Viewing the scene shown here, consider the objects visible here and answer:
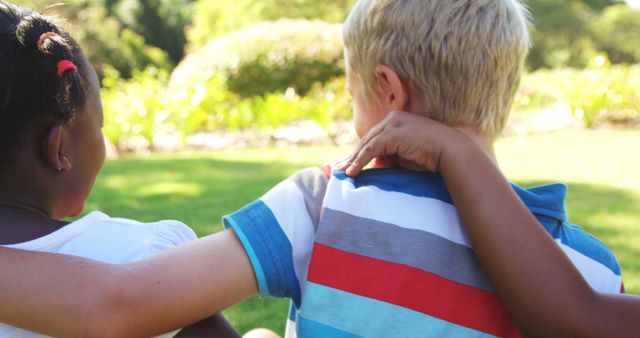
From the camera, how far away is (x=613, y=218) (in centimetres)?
440

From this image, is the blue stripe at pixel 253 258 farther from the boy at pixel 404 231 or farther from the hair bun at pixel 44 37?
the hair bun at pixel 44 37

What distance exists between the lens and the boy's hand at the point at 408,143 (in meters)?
1.33

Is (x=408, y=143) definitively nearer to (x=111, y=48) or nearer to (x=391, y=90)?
(x=391, y=90)

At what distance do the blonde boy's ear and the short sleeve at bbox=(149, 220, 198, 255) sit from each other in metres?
0.51

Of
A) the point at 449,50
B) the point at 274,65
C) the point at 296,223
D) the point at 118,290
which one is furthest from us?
the point at 274,65

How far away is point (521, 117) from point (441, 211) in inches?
359

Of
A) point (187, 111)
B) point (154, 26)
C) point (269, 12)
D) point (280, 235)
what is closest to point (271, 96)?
point (187, 111)

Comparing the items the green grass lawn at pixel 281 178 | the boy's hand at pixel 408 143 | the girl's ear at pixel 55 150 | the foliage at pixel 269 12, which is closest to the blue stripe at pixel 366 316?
the boy's hand at pixel 408 143

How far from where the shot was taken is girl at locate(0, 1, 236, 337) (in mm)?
1292

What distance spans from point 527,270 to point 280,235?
0.45 meters

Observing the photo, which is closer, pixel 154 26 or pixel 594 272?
pixel 594 272

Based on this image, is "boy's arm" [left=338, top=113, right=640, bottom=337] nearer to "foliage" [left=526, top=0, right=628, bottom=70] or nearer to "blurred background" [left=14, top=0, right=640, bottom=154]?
"blurred background" [left=14, top=0, right=640, bottom=154]

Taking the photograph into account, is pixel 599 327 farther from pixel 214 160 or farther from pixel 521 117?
pixel 521 117

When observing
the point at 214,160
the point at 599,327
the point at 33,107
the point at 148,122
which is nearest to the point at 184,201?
the point at 214,160
